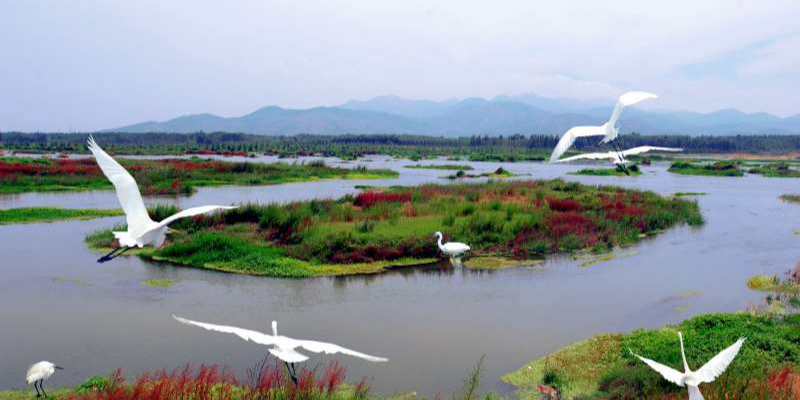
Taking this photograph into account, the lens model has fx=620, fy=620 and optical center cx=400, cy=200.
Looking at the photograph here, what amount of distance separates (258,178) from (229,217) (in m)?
22.4

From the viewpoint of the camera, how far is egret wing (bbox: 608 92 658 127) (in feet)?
31.2

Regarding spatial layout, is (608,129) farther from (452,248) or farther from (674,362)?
(452,248)

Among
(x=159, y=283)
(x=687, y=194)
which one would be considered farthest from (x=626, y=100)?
(x=687, y=194)

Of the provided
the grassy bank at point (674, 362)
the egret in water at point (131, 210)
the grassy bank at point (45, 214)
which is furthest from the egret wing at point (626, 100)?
the grassy bank at point (45, 214)

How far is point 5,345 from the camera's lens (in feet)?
35.2

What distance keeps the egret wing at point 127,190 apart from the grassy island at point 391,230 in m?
6.94

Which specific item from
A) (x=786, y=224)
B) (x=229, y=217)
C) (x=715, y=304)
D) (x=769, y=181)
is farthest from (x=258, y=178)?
(x=769, y=181)

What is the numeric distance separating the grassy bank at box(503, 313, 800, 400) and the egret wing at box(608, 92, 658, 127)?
358 cm

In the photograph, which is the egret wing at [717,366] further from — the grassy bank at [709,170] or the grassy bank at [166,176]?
the grassy bank at [709,170]

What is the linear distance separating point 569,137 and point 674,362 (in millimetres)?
3474

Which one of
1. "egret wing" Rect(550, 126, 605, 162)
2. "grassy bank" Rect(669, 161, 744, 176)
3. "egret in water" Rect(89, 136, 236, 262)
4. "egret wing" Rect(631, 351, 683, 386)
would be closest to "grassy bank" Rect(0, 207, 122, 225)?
"egret in water" Rect(89, 136, 236, 262)

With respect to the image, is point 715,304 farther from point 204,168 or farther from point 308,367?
point 204,168

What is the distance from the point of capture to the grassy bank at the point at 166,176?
35.8 metres

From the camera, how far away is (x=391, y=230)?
18.9m
